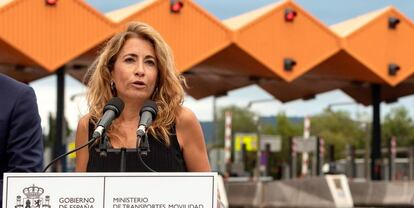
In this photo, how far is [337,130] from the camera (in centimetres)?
12644

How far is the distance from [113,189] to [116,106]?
0.55 m

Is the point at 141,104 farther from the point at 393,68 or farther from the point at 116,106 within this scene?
the point at 393,68

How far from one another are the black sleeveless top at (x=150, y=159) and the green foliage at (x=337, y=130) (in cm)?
11066

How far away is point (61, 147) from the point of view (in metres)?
32.9

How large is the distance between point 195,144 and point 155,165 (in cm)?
22

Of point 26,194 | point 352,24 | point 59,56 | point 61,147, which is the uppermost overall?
point 352,24

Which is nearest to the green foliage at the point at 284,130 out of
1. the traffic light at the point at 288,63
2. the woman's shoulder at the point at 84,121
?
the traffic light at the point at 288,63

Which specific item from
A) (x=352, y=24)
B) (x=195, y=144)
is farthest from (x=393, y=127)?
(x=195, y=144)

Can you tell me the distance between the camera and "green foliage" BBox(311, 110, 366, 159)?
388 ft

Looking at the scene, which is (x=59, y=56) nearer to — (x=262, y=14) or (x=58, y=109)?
(x=58, y=109)

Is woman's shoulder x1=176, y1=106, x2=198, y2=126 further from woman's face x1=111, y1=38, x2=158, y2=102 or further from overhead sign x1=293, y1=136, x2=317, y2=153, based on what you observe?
overhead sign x1=293, y1=136, x2=317, y2=153

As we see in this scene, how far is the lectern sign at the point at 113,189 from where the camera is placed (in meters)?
4.13

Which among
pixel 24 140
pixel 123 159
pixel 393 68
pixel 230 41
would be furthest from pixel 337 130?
pixel 24 140

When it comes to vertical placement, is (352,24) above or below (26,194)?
above
